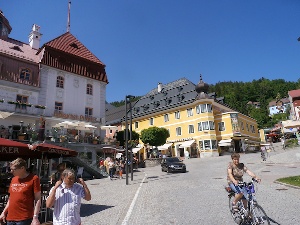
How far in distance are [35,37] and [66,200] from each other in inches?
1434

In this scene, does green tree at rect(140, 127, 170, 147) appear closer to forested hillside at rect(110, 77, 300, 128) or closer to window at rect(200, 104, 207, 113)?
window at rect(200, 104, 207, 113)

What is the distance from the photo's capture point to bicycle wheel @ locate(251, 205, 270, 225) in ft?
19.1

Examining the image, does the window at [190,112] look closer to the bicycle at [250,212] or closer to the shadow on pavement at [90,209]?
the shadow on pavement at [90,209]

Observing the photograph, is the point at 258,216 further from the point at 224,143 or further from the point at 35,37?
the point at 224,143

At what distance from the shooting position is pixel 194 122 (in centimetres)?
4869

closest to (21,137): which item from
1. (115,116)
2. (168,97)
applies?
(168,97)

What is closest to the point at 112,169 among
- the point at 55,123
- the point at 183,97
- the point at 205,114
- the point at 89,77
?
the point at 55,123

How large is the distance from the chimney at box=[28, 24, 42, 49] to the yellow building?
22.8m

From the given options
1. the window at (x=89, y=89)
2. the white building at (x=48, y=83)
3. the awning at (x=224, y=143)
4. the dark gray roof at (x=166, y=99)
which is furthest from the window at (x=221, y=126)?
the window at (x=89, y=89)

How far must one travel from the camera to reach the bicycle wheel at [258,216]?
5.83 m

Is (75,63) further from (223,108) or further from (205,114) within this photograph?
(223,108)

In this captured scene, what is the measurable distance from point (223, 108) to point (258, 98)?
68.6 m

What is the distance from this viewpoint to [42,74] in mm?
29281

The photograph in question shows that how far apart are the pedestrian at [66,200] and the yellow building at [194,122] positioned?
128 feet
